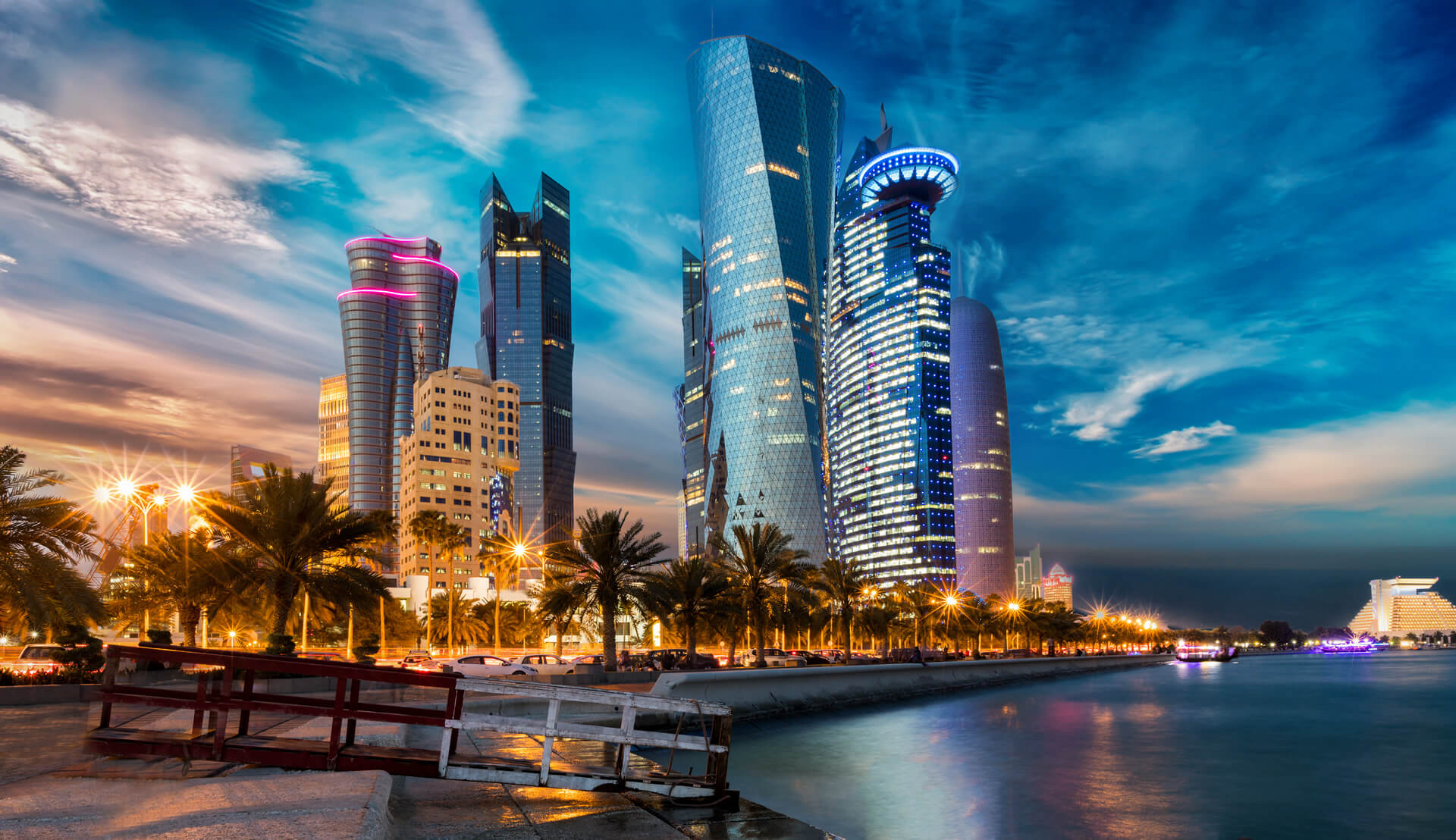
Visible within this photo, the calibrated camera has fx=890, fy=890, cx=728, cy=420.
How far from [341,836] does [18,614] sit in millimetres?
31208

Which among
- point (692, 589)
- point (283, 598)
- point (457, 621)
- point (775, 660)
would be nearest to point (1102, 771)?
point (692, 589)

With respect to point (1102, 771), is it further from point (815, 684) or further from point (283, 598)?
point (283, 598)

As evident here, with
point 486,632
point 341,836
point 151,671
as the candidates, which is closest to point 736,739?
point 151,671

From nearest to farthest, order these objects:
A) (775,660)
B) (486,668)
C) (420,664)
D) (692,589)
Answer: (486,668) → (420,664) → (692,589) → (775,660)

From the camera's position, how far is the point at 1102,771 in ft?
99.0

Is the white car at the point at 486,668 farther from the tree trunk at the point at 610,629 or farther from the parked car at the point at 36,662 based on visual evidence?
the parked car at the point at 36,662

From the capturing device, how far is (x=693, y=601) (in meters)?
51.2

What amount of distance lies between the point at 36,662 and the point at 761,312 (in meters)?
151

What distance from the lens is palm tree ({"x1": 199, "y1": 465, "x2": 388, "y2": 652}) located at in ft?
117

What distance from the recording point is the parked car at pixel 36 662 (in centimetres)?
2767

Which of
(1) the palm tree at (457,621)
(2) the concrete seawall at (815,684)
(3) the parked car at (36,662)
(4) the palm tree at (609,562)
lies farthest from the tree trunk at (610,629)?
(1) the palm tree at (457,621)

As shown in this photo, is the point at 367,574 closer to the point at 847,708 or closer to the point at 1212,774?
the point at 847,708

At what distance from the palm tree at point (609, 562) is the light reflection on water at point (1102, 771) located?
33.4ft

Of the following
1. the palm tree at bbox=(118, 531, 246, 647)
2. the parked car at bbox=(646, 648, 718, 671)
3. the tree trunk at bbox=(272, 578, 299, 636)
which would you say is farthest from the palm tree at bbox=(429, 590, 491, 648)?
the tree trunk at bbox=(272, 578, 299, 636)
